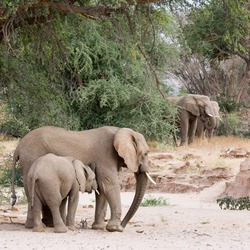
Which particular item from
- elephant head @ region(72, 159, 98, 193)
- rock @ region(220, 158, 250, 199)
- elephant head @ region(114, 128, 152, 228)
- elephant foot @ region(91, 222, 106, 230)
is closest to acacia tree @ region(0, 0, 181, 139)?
elephant head @ region(114, 128, 152, 228)

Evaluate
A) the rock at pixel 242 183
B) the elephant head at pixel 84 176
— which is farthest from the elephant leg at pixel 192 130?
the elephant head at pixel 84 176

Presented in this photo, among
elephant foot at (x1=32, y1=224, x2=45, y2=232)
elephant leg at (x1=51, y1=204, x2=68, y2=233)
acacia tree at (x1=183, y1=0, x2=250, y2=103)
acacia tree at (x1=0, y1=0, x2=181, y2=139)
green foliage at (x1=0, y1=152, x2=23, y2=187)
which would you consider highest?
acacia tree at (x1=183, y1=0, x2=250, y2=103)

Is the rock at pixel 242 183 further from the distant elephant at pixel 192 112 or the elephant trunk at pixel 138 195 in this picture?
the distant elephant at pixel 192 112

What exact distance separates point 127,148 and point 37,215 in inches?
61.6

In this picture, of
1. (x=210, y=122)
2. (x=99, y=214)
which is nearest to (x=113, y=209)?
(x=99, y=214)

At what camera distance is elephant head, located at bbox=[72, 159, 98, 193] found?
1113 cm

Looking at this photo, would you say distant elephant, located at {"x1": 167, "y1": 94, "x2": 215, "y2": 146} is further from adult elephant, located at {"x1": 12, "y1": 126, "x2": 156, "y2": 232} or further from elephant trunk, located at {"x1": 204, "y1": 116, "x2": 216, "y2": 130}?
adult elephant, located at {"x1": 12, "y1": 126, "x2": 156, "y2": 232}

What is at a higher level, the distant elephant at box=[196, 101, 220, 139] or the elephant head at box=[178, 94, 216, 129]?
the elephant head at box=[178, 94, 216, 129]

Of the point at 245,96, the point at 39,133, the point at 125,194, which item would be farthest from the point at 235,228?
the point at 245,96

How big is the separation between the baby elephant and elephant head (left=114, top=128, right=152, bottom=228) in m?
0.56

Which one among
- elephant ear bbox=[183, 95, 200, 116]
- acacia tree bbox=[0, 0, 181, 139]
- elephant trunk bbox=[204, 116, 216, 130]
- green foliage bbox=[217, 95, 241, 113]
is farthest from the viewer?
green foliage bbox=[217, 95, 241, 113]

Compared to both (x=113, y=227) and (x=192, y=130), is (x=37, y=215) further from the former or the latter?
(x=192, y=130)

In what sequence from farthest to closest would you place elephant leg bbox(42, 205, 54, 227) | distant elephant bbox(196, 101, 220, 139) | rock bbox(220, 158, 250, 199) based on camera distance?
1. distant elephant bbox(196, 101, 220, 139)
2. rock bbox(220, 158, 250, 199)
3. elephant leg bbox(42, 205, 54, 227)

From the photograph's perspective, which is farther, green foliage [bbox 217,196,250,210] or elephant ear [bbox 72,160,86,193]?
green foliage [bbox 217,196,250,210]
